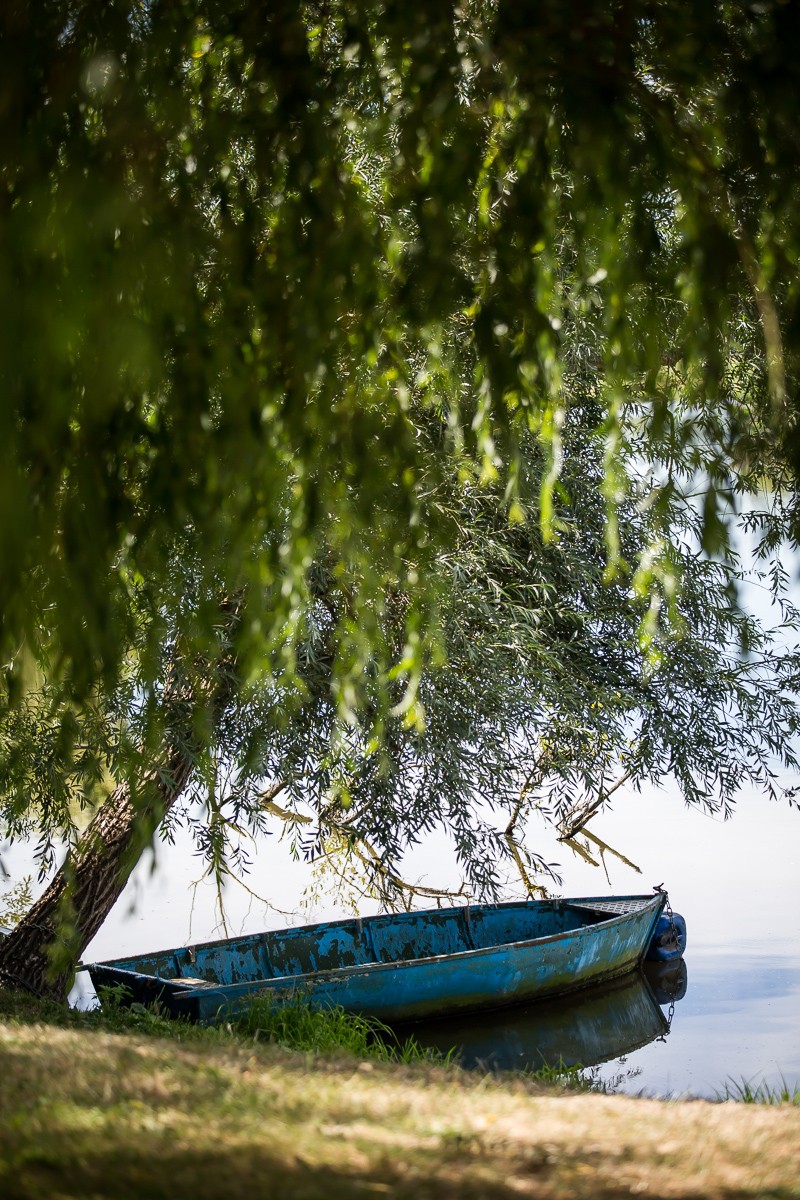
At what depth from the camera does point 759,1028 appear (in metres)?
9.73

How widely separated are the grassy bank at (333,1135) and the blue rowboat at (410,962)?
3240mm

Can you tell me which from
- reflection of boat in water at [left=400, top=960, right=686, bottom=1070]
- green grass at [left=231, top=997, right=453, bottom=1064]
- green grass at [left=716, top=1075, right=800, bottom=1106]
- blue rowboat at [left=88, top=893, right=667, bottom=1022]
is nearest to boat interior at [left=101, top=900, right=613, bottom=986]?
blue rowboat at [left=88, top=893, right=667, bottom=1022]

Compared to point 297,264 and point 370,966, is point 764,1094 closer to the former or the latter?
point 297,264

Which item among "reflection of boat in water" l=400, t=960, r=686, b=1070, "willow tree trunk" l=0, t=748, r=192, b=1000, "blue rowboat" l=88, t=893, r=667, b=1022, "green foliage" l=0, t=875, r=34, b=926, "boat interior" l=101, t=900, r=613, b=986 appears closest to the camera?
"willow tree trunk" l=0, t=748, r=192, b=1000

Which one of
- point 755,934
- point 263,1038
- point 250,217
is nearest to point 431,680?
point 263,1038

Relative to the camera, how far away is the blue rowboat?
6711 mm

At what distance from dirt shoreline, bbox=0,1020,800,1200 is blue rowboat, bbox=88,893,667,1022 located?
3.29 meters

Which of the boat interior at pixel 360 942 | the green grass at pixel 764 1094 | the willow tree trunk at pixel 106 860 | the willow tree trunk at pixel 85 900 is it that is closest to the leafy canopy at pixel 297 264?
the green grass at pixel 764 1094

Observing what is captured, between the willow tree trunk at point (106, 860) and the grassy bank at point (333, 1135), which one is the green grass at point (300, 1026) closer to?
the willow tree trunk at point (106, 860)

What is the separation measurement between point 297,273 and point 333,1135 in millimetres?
1683

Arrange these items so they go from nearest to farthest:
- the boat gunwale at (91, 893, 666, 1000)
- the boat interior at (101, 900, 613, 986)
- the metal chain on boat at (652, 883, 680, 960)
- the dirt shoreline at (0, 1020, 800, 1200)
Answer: the dirt shoreline at (0, 1020, 800, 1200), the boat gunwale at (91, 893, 666, 1000), the boat interior at (101, 900, 613, 986), the metal chain on boat at (652, 883, 680, 960)

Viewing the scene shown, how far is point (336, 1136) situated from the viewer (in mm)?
2207

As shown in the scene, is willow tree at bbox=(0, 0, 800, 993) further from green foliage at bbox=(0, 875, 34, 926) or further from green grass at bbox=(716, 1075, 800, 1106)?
green foliage at bbox=(0, 875, 34, 926)

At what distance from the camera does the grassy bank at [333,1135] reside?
1.91 meters
